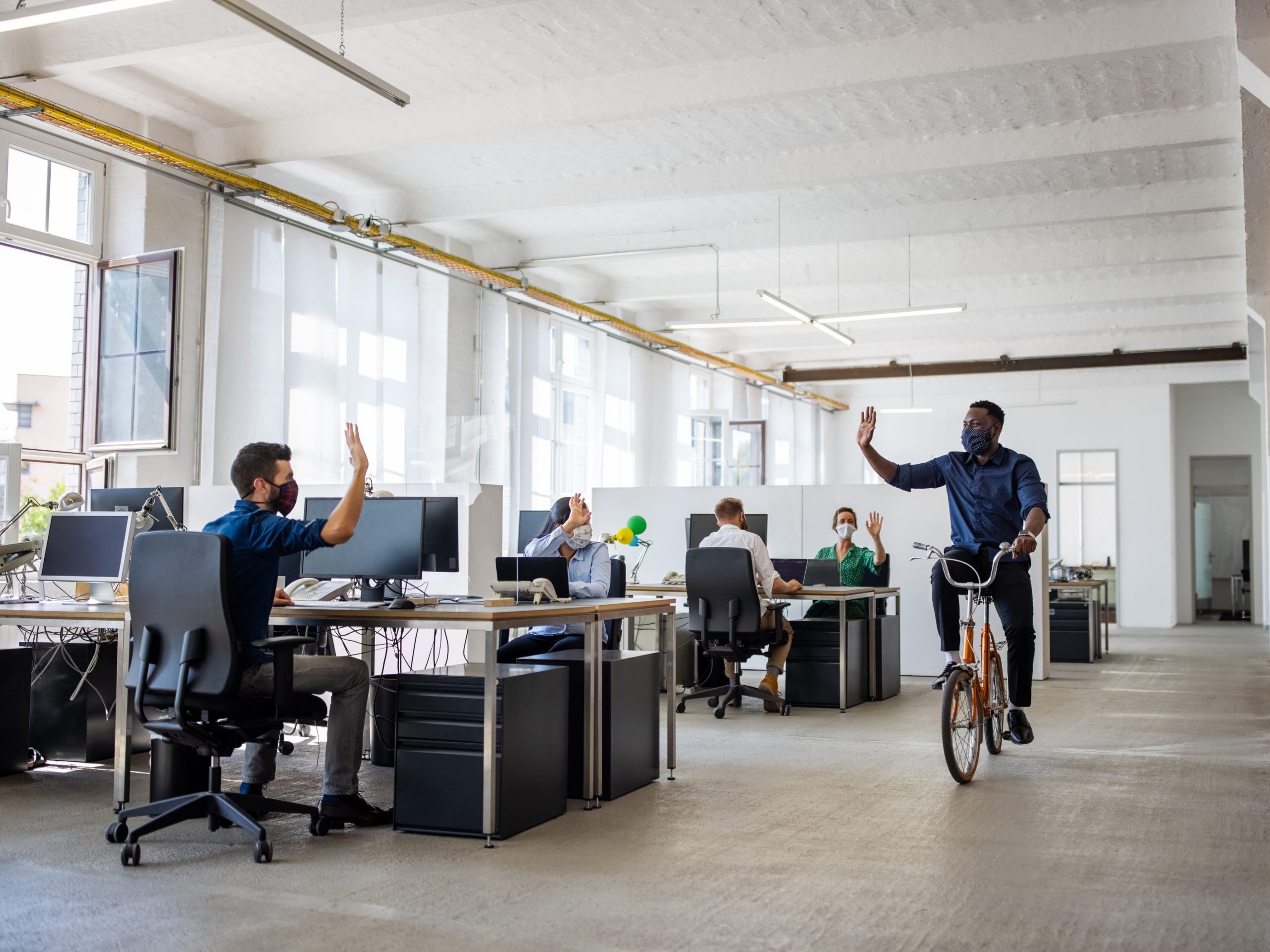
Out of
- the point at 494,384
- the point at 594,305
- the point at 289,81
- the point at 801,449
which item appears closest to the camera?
the point at 289,81

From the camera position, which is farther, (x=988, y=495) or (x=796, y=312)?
(x=796, y=312)

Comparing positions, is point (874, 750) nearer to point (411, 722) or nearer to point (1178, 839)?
point (1178, 839)

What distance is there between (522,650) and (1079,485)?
13293mm

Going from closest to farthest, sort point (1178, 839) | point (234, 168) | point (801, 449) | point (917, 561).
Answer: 1. point (1178, 839)
2. point (234, 168)
3. point (917, 561)
4. point (801, 449)

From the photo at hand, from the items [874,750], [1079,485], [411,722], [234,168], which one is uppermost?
[234,168]

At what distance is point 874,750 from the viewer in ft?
18.0

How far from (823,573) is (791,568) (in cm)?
44

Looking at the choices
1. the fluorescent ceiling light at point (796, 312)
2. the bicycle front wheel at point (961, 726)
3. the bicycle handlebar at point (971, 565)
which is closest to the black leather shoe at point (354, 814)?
the bicycle front wheel at point (961, 726)

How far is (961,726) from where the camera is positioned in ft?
14.8

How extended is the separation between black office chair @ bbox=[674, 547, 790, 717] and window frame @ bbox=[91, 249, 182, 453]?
3.42 metres

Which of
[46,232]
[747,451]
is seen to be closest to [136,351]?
[46,232]

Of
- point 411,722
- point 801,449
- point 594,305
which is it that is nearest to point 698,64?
point 411,722

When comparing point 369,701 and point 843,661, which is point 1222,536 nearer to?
point 843,661

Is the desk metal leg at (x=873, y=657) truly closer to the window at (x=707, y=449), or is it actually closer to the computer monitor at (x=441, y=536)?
the computer monitor at (x=441, y=536)
